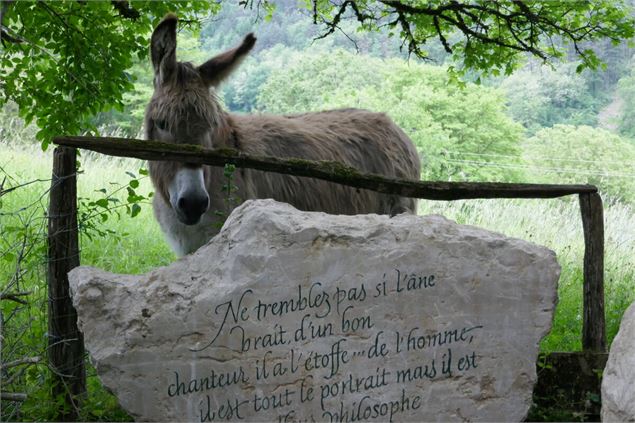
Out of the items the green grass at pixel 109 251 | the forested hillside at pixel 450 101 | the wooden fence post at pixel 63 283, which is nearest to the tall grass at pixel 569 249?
the green grass at pixel 109 251

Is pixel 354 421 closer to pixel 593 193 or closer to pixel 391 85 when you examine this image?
pixel 593 193

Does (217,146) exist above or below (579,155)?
below

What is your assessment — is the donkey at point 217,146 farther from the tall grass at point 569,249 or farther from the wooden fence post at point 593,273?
the wooden fence post at point 593,273

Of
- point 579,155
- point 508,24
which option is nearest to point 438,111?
point 579,155

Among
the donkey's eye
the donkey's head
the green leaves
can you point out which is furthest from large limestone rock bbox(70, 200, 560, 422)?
the green leaves

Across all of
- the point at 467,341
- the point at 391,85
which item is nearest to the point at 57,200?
the point at 467,341

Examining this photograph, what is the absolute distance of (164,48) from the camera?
17.3 ft

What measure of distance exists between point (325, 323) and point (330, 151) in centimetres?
305

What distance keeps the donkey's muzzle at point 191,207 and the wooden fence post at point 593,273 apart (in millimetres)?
2450

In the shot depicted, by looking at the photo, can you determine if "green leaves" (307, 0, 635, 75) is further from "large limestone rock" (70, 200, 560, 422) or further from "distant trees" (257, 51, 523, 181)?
"distant trees" (257, 51, 523, 181)

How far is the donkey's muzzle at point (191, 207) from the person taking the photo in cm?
485

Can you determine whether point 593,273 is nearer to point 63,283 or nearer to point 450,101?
point 63,283

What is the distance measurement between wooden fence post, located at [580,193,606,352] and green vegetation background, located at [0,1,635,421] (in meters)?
1.10

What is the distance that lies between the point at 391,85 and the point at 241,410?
3322 cm
